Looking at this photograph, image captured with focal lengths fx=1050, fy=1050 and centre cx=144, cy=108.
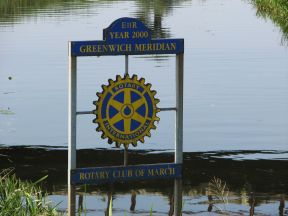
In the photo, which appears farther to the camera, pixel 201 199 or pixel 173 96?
pixel 173 96

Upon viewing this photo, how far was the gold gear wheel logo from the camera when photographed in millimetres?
11828

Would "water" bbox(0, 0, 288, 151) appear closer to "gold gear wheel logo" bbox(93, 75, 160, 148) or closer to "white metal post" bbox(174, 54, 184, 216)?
"white metal post" bbox(174, 54, 184, 216)

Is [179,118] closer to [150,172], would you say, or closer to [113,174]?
[150,172]

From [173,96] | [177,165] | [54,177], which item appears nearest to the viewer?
[177,165]

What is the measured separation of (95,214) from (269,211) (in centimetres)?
282

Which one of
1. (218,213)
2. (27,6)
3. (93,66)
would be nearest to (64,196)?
(218,213)

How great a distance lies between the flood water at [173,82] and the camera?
24.1m

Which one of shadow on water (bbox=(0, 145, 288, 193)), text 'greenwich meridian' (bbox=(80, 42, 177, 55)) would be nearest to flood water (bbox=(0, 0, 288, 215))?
shadow on water (bbox=(0, 145, 288, 193))

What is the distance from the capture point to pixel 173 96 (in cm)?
3009

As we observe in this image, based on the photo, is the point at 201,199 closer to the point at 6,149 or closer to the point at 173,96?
the point at 6,149

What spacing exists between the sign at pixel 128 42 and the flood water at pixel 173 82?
552 centimetres

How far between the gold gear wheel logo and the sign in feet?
1.09

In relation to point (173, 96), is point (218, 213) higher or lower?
lower

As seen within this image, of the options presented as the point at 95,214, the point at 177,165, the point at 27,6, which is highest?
the point at 27,6
